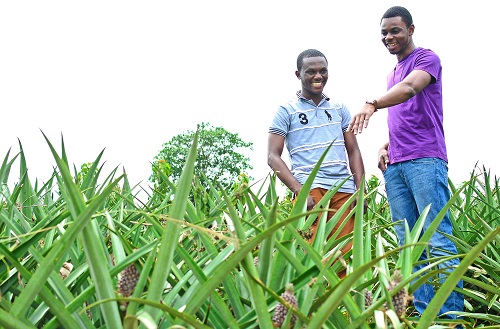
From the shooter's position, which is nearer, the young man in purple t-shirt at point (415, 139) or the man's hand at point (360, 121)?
the man's hand at point (360, 121)

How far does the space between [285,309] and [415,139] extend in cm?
220

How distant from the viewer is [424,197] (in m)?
3.02

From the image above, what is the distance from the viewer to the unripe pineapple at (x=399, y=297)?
1.19 metres

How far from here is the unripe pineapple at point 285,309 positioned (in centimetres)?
109

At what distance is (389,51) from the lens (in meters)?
3.38

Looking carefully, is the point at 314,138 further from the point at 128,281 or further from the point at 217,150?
the point at 217,150

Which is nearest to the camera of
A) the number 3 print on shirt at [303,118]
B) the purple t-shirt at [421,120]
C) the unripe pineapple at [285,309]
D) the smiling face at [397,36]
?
the unripe pineapple at [285,309]

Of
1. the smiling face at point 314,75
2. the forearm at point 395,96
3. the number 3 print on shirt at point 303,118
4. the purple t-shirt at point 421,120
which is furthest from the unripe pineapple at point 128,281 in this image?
the smiling face at point 314,75

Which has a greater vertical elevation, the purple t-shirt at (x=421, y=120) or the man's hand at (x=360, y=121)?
the man's hand at (x=360, y=121)

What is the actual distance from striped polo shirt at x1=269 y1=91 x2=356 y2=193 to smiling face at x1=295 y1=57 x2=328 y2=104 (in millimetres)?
82

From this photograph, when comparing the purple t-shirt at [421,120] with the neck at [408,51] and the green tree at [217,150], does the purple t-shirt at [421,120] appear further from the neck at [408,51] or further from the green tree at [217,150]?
the green tree at [217,150]

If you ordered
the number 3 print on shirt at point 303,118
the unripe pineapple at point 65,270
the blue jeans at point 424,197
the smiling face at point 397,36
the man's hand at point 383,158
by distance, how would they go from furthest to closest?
the number 3 print on shirt at point 303,118 < the man's hand at point 383,158 < the smiling face at point 397,36 < the blue jeans at point 424,197 < the unripe pineapple at point 65,270

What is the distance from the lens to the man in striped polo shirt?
11.6 ft

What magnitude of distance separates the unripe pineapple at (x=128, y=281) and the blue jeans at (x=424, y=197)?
1900 millimetres
